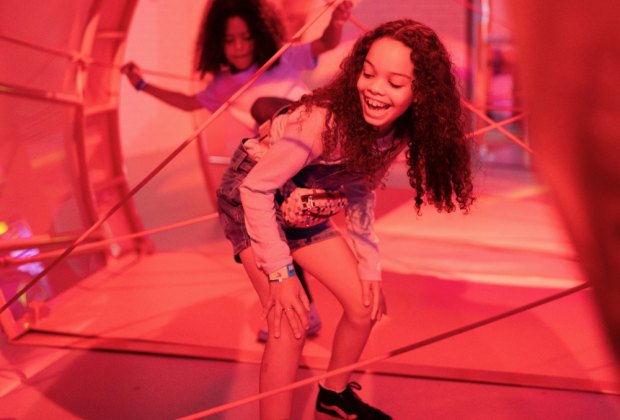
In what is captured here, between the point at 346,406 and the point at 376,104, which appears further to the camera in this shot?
the point at 346,406

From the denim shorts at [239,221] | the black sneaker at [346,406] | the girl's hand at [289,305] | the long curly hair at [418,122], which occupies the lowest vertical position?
the black sneaker at [346,406]

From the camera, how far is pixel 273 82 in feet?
7.43

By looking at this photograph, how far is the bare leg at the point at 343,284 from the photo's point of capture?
1.25m

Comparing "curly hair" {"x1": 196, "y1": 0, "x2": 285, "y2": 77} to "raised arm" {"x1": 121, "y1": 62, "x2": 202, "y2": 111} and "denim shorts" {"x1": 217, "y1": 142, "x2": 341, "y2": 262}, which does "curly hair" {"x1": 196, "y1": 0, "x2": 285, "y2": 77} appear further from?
"denim shorts" {"x1": 217, "y1": 142, "x2": 341, "y2": 262}

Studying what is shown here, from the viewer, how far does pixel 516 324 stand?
6.00 ft

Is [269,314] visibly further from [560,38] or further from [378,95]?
[560,38]

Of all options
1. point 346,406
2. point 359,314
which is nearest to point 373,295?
point 359,314

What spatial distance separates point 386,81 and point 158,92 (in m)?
1.28

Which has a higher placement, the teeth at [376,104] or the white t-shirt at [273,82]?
the teeth at [376,104]

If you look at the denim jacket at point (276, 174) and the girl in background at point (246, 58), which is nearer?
the denim jacket at point (276, 174)

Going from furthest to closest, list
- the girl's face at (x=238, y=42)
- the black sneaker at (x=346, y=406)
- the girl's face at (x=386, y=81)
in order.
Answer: the girl's face at (x=238, y=42)
the black sneaker at (x=346, y=406)
the girl's face at (x=386, y=81)

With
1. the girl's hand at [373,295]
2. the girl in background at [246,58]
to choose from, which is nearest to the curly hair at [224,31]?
the girl in background at [246,58]

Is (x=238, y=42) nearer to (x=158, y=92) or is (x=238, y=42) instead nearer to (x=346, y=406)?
(x=158, y=92)

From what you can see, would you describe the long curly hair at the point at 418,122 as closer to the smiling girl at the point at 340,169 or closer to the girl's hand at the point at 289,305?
the smiling girl at the point at 340,169
